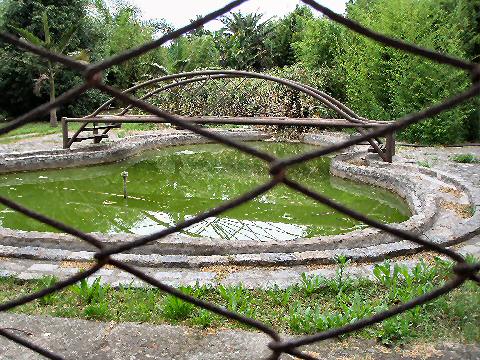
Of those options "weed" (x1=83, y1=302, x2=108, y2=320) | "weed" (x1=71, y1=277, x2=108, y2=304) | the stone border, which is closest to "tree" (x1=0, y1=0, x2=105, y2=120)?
the stone border

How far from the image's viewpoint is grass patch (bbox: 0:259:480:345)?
Result: 252cm

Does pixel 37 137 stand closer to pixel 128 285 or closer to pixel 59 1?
pixel 59 1

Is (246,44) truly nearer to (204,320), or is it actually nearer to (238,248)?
(238,248)

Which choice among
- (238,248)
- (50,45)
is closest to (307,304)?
(238,248)

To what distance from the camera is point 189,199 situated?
24.5ft

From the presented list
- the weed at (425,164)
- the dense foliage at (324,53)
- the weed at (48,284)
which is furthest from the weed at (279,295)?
the dense foliage at (324,53)

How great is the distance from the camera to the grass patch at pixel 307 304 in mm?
2521

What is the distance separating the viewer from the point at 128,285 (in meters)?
3.56

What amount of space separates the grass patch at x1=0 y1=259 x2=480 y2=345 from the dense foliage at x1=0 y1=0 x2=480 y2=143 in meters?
7.79

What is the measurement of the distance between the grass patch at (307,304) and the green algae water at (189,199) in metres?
2.30

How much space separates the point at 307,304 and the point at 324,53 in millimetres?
12634

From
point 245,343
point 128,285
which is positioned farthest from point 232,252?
point 245,343

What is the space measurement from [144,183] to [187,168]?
1.59 metres

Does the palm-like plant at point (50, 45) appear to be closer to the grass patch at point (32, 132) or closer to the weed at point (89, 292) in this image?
the grass patch at point (32, 132)
